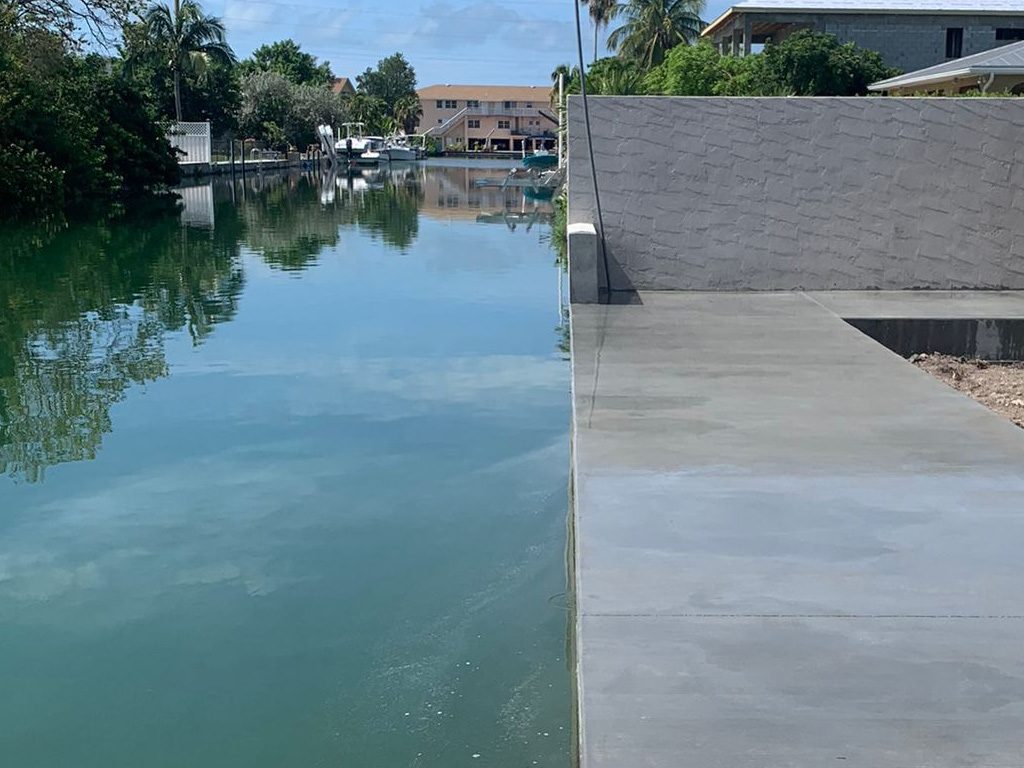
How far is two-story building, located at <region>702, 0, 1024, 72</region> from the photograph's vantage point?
54.3 metres

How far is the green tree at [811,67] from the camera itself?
46.9 metres

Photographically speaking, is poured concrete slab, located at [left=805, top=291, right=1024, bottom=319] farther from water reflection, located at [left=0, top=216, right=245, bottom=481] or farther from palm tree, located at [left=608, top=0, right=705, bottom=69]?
palm tree, located at [left=608, top=0, right=705, bottom=69]

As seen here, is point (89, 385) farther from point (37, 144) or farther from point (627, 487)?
point (37, 144)

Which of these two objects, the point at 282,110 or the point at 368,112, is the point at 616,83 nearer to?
the point at 282,110

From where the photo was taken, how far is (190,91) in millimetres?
73250

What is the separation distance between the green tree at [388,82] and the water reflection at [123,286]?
394ft

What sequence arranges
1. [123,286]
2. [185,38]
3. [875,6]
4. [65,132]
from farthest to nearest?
[185,38] → [875,6] → [65,132] → [123,286]

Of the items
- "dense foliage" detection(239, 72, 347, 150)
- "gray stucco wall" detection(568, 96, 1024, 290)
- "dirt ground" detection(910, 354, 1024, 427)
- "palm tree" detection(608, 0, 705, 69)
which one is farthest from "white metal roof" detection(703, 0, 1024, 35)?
"dirt ground" detection(910, 354, 1024, 427)

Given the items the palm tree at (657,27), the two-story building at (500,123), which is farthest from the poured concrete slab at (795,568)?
the two-story building at (500,123)

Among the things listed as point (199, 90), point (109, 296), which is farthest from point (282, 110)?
point (109, 296)

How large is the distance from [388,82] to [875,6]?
115 m

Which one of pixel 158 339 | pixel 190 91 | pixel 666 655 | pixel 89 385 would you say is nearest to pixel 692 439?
pixel 666 655

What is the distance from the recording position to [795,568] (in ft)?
16.0

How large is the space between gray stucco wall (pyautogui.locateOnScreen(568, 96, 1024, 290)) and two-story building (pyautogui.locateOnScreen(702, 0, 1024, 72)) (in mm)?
43168
